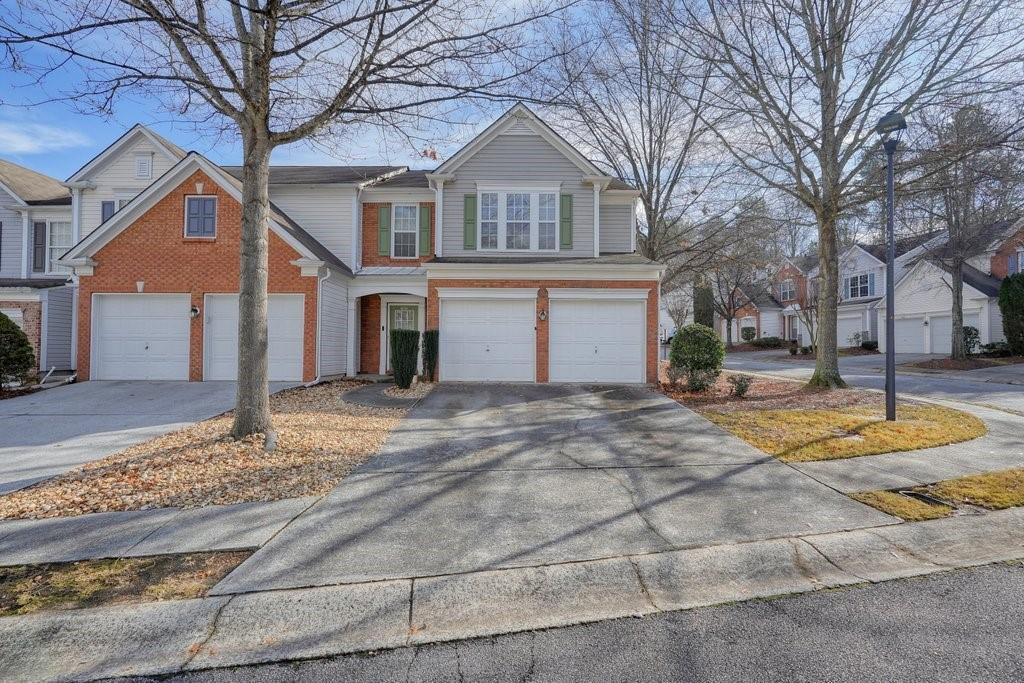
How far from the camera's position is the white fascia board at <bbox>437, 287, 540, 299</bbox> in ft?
44.9

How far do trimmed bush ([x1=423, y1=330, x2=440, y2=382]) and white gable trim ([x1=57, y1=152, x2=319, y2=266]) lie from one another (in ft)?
11.5

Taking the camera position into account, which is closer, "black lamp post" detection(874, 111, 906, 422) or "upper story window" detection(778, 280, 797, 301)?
"black lamp post" detection(874, 111, 906, 422)

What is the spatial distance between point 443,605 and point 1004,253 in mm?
34942

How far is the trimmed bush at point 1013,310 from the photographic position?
21.4 metres

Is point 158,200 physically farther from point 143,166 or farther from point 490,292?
point 490,292

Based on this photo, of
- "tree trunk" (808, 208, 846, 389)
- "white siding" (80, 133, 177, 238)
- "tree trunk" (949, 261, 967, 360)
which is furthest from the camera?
"tree trunk" (949, 261, 967, 360)

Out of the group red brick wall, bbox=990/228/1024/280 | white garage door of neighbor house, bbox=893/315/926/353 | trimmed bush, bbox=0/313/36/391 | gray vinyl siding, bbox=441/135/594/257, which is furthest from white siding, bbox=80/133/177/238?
white garage door of neighbor house, bbox=893/315/926/353

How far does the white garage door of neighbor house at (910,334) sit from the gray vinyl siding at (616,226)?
69.7ft

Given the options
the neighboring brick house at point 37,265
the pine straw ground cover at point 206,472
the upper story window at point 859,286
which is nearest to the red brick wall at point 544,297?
the pine straw ground cover at point 206,472

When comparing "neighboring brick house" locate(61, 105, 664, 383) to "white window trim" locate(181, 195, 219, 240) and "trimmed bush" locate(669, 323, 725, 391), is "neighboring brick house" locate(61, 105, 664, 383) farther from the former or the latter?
"trimmed bush" locate(669, 323, 725, 391)

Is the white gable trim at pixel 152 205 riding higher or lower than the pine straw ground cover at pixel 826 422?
higher

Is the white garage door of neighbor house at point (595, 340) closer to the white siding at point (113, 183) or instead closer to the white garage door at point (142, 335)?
the white garage door at point (142, 335)

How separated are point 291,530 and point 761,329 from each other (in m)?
47.8

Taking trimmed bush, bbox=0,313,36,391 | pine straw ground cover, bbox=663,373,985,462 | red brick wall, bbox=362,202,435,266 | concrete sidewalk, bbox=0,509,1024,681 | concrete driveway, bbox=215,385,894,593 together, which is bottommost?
concrete sidewalk, bbox=0,509,1024,681
